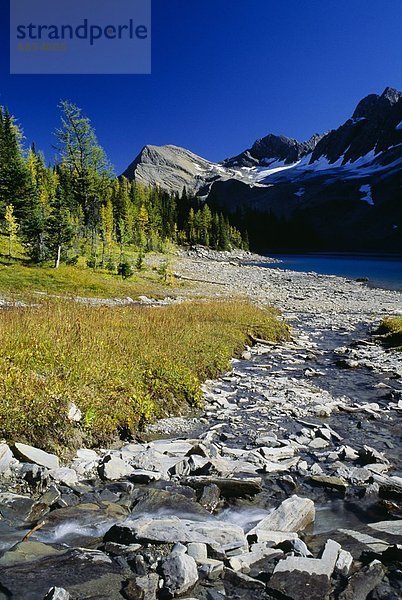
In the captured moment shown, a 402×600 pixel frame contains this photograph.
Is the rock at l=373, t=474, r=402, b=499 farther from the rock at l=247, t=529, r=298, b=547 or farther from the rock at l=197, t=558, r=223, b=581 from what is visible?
the rock at l=197, t=558, r=223, b=581

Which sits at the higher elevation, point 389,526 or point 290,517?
point 290,517

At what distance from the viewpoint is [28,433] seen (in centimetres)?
729

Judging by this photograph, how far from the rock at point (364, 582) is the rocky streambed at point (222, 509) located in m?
0.01

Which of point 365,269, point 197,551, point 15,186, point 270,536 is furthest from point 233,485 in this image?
point 365,269

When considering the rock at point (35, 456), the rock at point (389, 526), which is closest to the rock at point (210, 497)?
the rock at point (389, 526)

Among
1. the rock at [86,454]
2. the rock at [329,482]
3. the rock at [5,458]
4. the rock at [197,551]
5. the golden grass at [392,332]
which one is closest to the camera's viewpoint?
the rock at [197,551]

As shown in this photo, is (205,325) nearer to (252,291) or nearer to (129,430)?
(129,430)

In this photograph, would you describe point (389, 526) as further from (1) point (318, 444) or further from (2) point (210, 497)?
(1) point (318, 444)

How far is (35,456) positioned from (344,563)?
508 cm

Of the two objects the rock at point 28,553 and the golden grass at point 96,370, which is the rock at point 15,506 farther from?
the golden grass at point 96,370

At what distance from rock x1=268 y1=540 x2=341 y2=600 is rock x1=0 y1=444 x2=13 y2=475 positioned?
454cm

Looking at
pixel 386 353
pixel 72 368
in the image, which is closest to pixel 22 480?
pixel 72 368

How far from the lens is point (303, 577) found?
4320 millimetres

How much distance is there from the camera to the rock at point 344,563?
4527 mm
